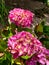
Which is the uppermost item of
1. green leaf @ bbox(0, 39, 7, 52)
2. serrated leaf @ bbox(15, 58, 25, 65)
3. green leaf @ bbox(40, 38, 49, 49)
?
green leaf @ bbox(0, 39, 7, 52)

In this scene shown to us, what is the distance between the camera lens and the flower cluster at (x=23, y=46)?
1.43 meters

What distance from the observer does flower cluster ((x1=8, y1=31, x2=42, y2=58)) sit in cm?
143

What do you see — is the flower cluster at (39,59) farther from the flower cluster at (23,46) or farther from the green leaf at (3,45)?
the green leaf at (3,45)

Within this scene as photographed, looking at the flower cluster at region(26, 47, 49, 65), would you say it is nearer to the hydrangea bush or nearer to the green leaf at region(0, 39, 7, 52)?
the hydrangea bush

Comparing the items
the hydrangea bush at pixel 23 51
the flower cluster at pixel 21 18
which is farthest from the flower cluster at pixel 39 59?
the flower cluster at pixel 21 18

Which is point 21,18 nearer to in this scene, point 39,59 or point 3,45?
point 3,45

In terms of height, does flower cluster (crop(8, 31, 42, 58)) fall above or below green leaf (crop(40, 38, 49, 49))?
above

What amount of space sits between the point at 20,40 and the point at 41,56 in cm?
14

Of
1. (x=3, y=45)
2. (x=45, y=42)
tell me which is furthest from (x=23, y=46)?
(x=45, y=42)

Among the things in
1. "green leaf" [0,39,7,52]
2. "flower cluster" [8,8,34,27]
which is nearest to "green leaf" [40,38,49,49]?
"flower cluster" [8,8,34,27]

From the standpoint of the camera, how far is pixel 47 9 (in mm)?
7477

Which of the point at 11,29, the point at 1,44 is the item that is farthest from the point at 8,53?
the point at 11,29

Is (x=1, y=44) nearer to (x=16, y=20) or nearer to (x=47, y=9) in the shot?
(x=16, y=20)

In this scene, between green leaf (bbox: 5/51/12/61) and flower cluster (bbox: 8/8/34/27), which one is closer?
green leaf (bbox: 5/51/12/61)
